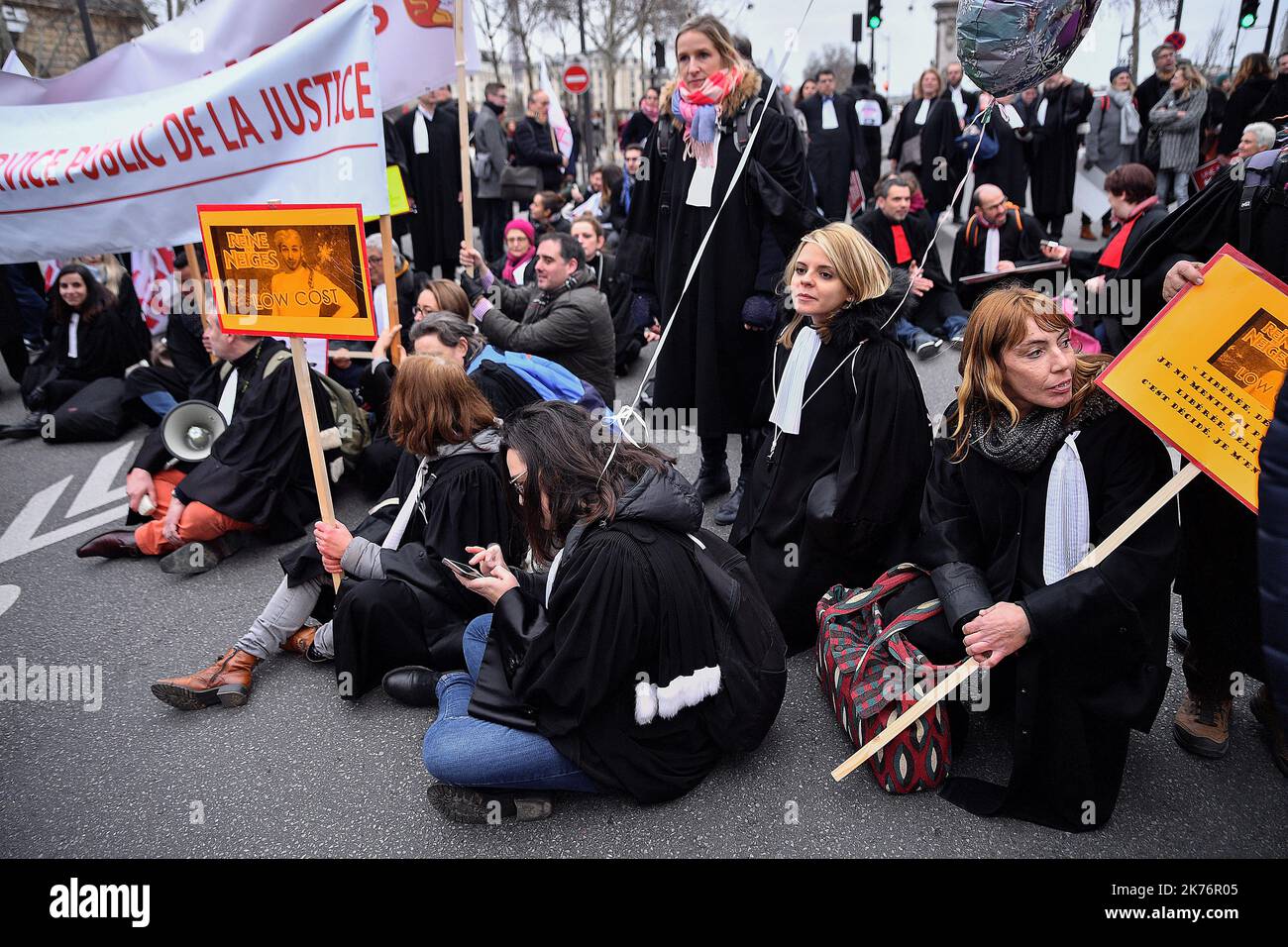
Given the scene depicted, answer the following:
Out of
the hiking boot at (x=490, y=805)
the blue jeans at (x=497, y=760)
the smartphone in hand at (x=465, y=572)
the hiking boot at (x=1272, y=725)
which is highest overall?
the smartphone in hand at (x=465, y=572)

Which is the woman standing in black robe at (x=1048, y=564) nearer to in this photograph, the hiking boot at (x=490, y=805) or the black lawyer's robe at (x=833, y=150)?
the hiking boot at (x=490, y=805)

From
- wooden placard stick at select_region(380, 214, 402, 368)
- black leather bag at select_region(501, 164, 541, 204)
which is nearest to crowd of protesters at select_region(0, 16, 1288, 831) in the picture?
wooden placard stick at select_region(380, 214, 402, 368)

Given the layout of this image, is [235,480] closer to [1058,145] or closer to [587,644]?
[587,644]

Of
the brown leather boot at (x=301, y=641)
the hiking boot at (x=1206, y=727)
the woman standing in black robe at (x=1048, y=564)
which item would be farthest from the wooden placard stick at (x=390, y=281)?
the hiking boot at (x=1206, y=727)

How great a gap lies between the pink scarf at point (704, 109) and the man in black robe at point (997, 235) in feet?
11.8

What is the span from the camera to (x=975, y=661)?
253cm

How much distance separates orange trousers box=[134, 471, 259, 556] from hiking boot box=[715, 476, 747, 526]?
2.38 metres

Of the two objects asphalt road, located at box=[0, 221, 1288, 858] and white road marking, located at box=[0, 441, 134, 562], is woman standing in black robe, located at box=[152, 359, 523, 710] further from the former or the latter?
white road marking, located at box=[0, 441, 134, 562]

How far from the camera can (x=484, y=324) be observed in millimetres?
4973

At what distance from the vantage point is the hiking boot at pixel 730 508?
181 inches

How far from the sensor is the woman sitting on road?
2.47 m

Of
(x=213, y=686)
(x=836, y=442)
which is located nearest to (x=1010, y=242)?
(x=836, y=442)

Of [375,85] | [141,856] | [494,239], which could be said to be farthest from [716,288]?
[494,239]
